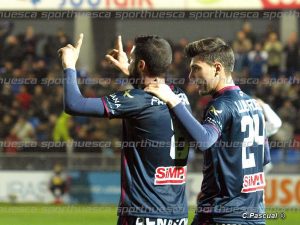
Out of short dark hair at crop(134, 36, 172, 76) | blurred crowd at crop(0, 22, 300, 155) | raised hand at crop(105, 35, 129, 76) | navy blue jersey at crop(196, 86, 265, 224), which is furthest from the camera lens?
blurred crowd at crop(0, 22, 300, 155)

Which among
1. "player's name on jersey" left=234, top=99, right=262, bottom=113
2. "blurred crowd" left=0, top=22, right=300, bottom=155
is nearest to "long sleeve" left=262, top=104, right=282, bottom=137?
"player's name on jersey" left=234, top=99, right=262, bottom=113

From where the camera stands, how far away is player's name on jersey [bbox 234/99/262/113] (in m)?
4.96

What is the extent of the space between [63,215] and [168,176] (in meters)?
9.40

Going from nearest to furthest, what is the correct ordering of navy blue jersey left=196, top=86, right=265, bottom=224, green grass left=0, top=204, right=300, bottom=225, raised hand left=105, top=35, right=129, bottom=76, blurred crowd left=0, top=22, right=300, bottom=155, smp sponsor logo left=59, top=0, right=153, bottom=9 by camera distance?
navy blue jersey left=196, top=86, right=265, bottom=224 < raised hand left=105, top=35, right=129, bottom=76 < green grass left=0, top=204, right=300, bottom=225 < smp sponsor logo left=59, top=0, right=153, bottom=9 < blurred crowd left=0, top=22, right=300, bottom=155

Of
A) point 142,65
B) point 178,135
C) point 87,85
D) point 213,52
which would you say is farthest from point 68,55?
point 87,85

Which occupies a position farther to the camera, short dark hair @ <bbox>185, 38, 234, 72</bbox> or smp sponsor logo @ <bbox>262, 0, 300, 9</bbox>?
smp sponsor logo @ <bbox>262, 0, 300, 9</bbox>

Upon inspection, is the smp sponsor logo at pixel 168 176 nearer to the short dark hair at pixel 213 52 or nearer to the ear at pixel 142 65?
the ear at pixel 142 65

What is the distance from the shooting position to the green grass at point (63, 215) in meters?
12.7

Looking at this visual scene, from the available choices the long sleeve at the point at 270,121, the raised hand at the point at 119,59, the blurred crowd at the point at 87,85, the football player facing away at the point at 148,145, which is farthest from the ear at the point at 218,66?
the blurred crowd at the point at 87,85

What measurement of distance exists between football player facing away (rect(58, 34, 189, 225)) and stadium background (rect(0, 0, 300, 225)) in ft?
32.2

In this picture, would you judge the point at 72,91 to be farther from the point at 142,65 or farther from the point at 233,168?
the point at 233,168

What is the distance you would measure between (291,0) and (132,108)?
42.9 ft

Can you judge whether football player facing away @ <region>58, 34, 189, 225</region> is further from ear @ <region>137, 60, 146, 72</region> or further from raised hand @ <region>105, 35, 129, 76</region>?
raised hand @ <region>105, 35, 129, 76</region>

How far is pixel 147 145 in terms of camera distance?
4.73 metres
